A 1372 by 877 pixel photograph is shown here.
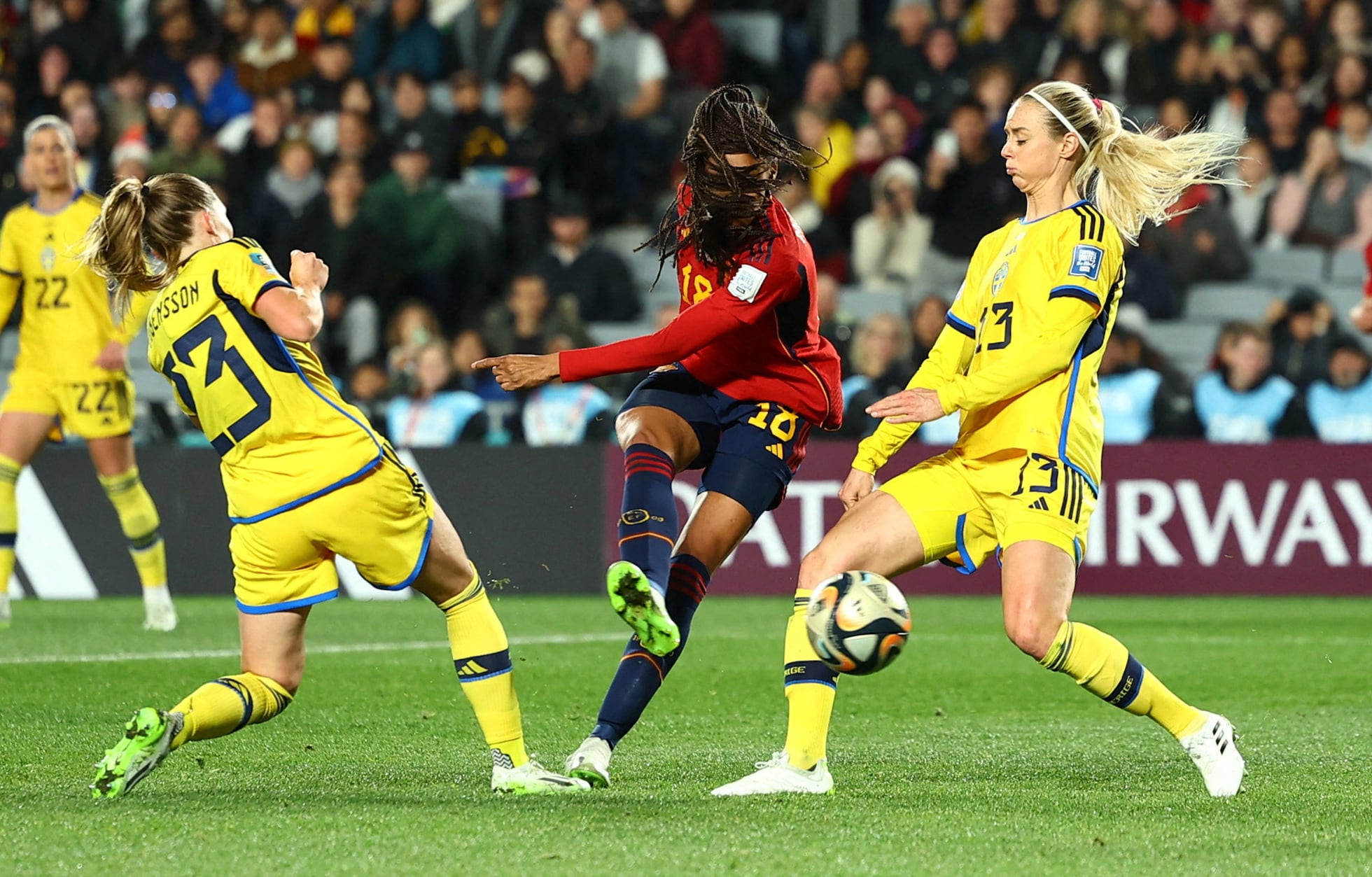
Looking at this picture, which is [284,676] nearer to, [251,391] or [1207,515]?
[251,391]

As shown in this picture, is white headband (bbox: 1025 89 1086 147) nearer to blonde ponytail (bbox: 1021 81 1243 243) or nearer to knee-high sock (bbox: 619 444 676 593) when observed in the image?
blonde ponytail (bbox: 1021 81 1243 243)

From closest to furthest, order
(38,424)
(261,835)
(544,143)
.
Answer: (261,835) → (38,424) → (544,143)

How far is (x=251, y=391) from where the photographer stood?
4918 mm

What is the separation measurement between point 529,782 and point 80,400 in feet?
16.0

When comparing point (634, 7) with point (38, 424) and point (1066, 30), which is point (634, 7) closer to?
point (1066, 30)

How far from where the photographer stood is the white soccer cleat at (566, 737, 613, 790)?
515cm

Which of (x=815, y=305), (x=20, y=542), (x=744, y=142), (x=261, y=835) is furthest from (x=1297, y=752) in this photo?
(x=20, y=542)

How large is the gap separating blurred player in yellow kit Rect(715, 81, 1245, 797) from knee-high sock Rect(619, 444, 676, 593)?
0.37m

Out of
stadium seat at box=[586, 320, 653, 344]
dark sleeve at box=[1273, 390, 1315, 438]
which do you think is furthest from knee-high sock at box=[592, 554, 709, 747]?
stadium seat at box=[586, 320, 653, 344]

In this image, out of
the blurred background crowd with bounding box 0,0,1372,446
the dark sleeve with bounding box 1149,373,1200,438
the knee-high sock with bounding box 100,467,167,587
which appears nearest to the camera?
the knee-high sock with bounding box 100,467,167,587

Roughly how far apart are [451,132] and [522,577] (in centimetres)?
487

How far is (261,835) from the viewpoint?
439 centimetres

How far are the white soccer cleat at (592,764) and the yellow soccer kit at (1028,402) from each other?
1018mm

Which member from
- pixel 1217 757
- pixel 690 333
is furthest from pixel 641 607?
pixel 1217 757
